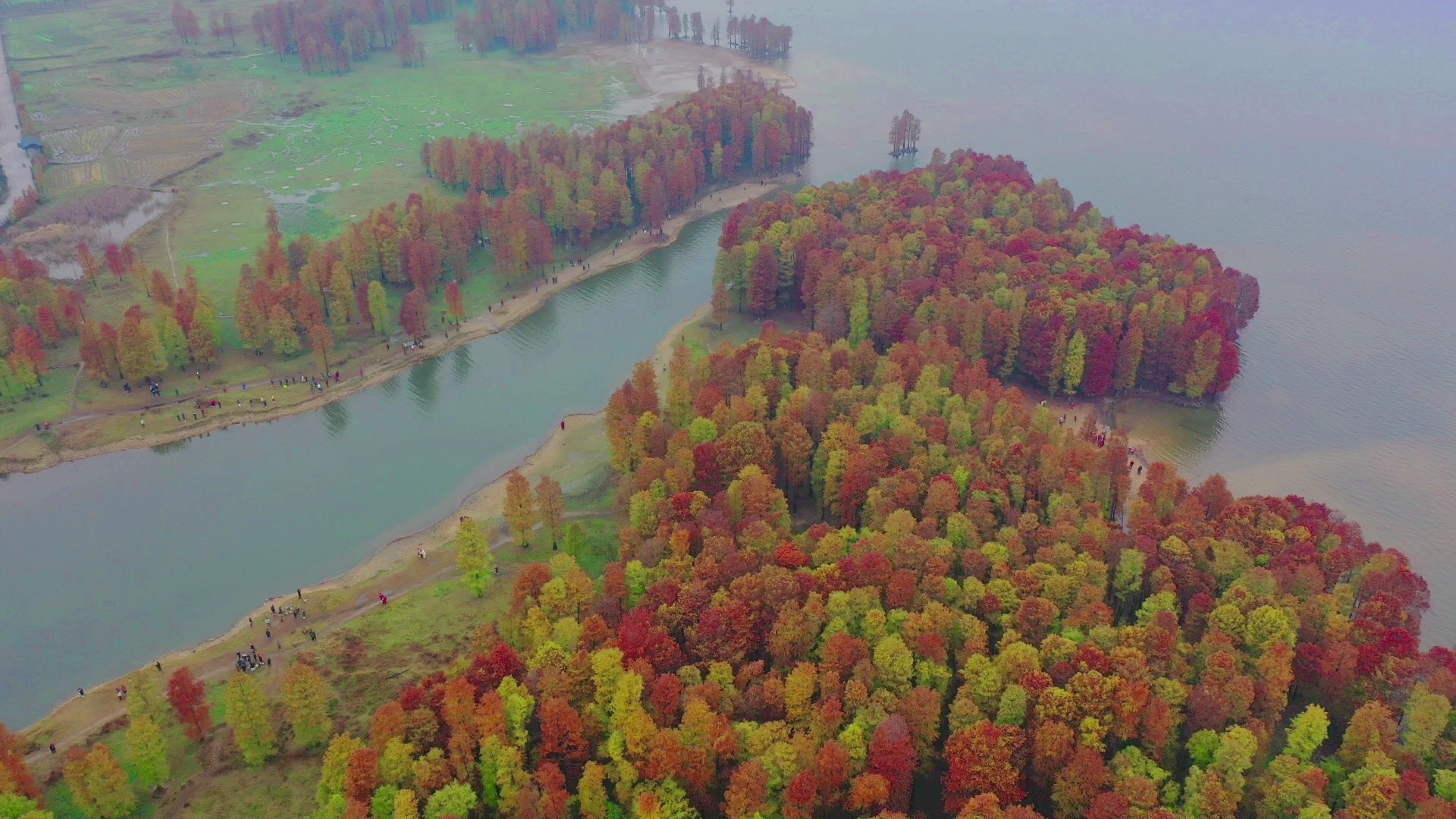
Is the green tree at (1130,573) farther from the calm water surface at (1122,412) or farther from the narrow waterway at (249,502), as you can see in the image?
the narrow waterway at (249,502)

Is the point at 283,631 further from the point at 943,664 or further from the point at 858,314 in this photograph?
the point at 858,314

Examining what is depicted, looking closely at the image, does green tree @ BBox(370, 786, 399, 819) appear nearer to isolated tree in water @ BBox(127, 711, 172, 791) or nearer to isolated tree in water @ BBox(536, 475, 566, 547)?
isolated tree in water @ BBox(127, 711, 172, 791)

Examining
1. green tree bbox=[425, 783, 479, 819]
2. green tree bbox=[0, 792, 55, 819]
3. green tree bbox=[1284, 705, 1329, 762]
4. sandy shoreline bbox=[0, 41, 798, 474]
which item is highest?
sandy shoreline bbox=[0, 41, 798, 474]

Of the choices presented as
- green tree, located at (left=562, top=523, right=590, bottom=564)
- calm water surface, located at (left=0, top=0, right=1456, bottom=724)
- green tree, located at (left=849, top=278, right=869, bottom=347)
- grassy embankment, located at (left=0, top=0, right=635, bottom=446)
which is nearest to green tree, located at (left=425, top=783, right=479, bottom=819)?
green tree, located at (left=562, top=523, right=590, bottom=564)

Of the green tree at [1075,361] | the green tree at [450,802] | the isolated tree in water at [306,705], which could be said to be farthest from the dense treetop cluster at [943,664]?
the green tree at [1075,361]

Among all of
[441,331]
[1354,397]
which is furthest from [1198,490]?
[441,331]

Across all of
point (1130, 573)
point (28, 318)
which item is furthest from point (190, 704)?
point (28, 318)
